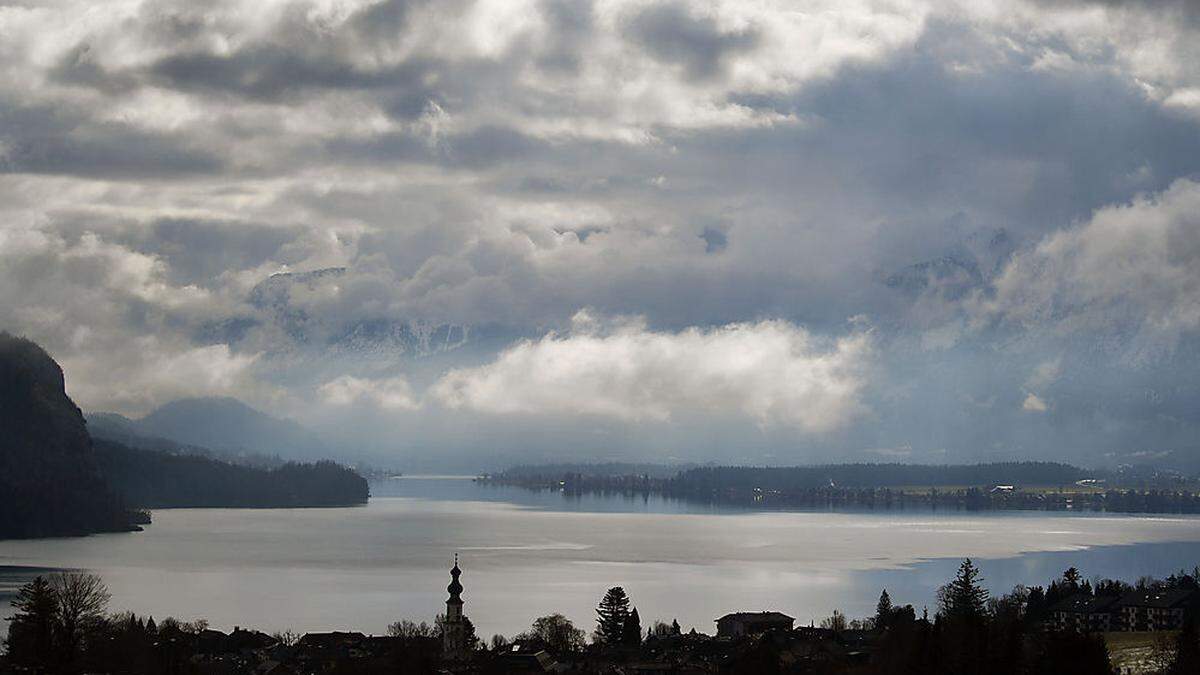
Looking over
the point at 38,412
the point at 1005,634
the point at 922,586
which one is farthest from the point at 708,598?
the point at 38,412

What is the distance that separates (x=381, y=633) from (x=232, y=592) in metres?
27.2

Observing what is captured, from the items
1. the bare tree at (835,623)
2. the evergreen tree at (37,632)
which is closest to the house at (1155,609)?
the bare tree at (835,623)

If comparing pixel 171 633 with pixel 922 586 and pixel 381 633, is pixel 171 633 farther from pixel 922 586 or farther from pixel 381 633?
pixel 922 586

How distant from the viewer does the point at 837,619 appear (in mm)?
86750

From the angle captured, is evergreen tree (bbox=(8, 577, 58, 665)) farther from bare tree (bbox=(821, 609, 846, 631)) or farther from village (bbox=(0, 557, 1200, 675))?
bare tree (bbox=(821, 609, 846, 631))

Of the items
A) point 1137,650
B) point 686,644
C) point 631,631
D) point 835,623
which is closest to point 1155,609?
point 835,623

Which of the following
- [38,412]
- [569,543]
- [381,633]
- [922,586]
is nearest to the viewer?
[381,633]

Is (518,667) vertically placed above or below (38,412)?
below

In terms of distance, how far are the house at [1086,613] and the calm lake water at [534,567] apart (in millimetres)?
14370

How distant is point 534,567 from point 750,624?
2042 inches

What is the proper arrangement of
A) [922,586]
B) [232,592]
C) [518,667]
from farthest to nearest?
[922,586], [232,592], [518,667]

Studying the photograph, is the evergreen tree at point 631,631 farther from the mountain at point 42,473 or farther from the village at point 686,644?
the mountain at point 42,473

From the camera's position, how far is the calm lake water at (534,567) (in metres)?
101

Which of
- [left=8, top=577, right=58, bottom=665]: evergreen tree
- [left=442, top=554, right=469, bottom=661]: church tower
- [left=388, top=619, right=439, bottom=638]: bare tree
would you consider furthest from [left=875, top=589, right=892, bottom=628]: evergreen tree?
[left=8, top=577, right=58, bottom=665]: evergreen tree
